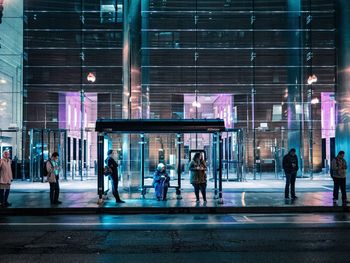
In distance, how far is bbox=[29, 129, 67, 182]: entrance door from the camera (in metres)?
24.1

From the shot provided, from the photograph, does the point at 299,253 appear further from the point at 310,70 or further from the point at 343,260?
the point at 310,70

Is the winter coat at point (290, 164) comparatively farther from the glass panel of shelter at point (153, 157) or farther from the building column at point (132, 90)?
the building column at point (132, 90)

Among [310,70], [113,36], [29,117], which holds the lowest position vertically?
[29,117]

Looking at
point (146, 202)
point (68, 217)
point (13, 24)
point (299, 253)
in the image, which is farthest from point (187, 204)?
point (13, 24)

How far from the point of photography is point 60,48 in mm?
27344

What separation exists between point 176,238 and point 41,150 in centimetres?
1642

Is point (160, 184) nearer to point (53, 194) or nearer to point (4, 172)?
point (53, 194)

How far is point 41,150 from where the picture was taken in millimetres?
24406

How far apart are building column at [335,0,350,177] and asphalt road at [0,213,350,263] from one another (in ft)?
24.1

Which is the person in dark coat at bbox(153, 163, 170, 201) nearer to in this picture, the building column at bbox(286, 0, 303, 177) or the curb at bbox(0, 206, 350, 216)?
the curb at bbox(0, 206, 350, 216)

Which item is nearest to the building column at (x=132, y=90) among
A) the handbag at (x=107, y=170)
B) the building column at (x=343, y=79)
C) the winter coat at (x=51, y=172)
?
the handbag at (x=107, y=170)

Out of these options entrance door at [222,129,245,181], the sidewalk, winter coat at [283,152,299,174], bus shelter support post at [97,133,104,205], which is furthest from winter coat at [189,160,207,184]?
entrance door at [222,129,245,181]

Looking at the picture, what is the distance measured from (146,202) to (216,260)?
769 centimetres

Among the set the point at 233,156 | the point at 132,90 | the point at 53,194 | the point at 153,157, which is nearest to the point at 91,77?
the point at 153,157
